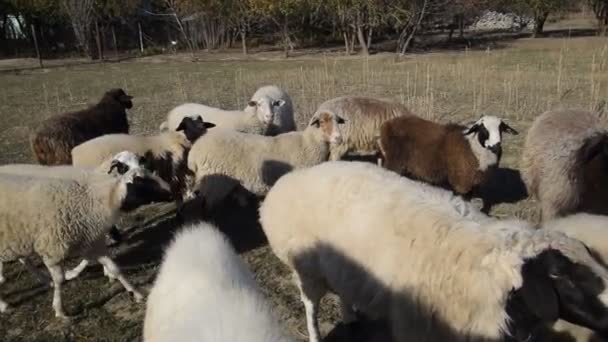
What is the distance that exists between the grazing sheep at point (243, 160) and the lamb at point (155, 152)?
386 mm

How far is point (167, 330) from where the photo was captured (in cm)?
226

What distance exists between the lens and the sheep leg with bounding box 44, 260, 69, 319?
176 inches

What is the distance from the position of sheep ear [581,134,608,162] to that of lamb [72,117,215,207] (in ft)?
15.6

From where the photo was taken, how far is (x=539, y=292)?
2.27 meters

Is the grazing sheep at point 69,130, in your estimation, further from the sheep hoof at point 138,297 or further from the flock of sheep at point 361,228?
the sheep hoof at point 138,297

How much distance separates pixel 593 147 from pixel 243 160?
3.85 m

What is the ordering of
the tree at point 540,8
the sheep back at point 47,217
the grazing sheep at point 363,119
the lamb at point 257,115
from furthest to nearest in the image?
the tree at point 540,8
the lamb at point 257,115
the grazing sheep at point 363,119
the sheep back at point 47,217

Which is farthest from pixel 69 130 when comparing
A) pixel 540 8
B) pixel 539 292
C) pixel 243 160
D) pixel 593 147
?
pixel 540 8

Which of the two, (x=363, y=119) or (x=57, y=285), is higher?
(x=363, y=119)

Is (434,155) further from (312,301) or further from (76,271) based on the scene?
(76,271)

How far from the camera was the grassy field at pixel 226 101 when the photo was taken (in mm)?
4613

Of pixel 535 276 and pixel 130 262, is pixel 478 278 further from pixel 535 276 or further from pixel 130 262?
pixel 130 262

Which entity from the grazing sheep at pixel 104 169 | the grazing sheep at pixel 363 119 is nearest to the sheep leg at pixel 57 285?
the grazing sheep at pixel 104 169

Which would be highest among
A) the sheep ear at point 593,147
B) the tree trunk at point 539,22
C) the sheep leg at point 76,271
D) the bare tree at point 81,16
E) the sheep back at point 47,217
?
the bare tree at point 81,16
